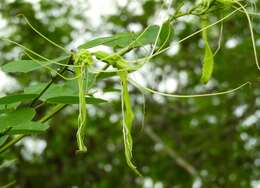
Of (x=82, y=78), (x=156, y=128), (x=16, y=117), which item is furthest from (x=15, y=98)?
(x=156, y=128)

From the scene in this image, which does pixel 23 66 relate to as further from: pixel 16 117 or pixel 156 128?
pixel 156 128

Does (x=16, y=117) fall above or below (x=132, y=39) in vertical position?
below

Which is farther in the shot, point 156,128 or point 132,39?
point 156,128

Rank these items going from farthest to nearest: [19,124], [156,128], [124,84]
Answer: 1. [156,128]
2. [19,124]
3. [124,84]

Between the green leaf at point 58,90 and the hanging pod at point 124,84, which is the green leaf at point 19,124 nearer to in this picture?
the green leaf at point 58,90

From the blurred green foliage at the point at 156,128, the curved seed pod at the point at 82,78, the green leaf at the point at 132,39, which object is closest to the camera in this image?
the curved seed pod at the point at 82,78

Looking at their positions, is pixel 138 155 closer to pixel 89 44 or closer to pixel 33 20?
pixel 33 20

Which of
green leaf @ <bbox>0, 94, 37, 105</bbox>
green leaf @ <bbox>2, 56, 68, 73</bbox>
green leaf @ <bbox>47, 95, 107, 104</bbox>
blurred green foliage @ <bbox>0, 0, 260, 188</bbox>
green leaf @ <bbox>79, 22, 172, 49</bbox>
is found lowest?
blurred green foliage @ <bbox>0, 0, 260, 188</bbox>

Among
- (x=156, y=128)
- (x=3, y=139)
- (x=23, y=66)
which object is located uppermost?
(x=23, y=66)

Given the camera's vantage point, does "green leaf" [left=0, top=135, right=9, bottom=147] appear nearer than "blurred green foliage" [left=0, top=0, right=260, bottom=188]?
Yes

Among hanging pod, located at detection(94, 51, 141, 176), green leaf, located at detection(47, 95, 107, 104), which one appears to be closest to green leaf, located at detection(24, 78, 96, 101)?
green leaf, located at detection(47, 95, 107, 104)

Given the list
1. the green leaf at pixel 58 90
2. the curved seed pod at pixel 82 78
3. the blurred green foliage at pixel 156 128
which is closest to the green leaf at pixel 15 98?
the green leaf at pixel 58 90

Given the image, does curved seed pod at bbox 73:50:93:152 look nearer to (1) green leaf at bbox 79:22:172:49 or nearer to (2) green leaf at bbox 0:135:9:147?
(1) green leaf at bbox 79:22:172:49
